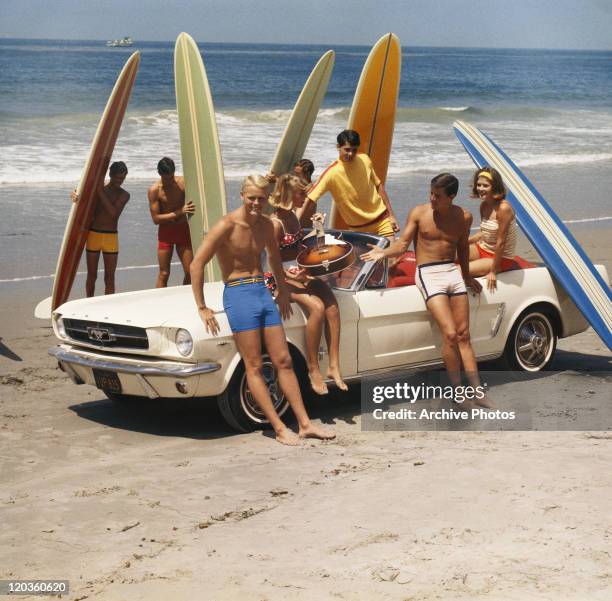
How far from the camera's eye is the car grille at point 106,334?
23.4 feet

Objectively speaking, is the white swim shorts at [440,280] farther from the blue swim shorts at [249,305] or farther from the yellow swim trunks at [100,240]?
the yellow swim trunks at [100,240]

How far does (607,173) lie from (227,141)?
12665mm

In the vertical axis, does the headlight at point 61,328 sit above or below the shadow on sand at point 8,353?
above

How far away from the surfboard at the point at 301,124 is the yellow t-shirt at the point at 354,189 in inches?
78.7

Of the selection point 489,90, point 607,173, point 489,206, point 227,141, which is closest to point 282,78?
point 489,90

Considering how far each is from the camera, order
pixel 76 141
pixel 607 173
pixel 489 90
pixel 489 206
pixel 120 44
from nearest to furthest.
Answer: pixel 489 206 → pixel 607 173 → pixel 76 141 → pixel 489 90 → pixel 120 44

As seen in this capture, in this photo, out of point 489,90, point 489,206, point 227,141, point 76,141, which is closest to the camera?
point 489,206

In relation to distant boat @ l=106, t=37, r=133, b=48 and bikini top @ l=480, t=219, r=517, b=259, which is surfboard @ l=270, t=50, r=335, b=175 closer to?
bikini top @ l=480, t=219, r=517, b=259

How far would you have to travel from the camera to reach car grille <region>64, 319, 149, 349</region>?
23.4 ft

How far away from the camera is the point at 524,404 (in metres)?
7.99

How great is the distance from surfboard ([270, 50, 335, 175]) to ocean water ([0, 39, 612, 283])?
3128 mm

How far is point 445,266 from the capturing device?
314 inches

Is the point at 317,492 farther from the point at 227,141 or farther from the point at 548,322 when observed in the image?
the point at 227,141

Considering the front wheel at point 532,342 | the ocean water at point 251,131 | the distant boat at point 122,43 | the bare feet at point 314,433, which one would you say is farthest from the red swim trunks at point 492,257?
the distant boat at point 122,43
